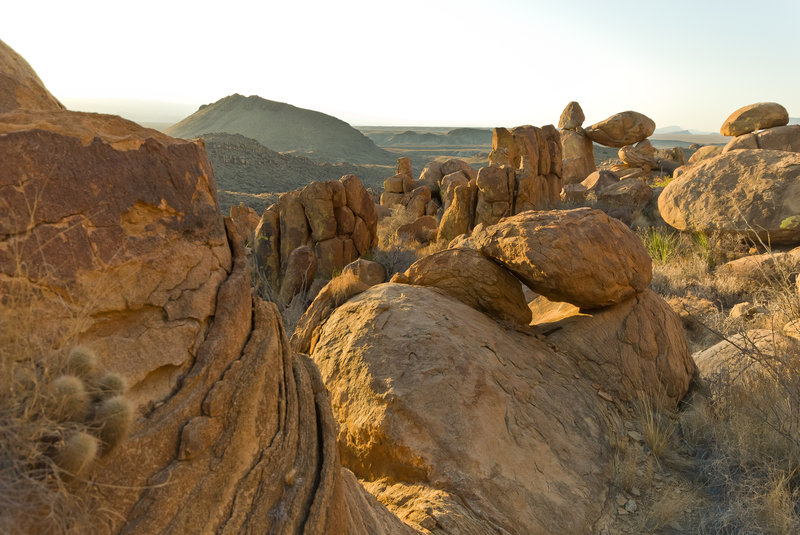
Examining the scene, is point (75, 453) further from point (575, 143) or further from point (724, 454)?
point (575, 143)

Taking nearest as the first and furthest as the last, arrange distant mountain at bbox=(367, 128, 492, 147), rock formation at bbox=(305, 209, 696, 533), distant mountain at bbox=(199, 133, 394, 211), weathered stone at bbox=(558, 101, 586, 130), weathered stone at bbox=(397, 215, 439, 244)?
rock formation at bbox=(305, 209, 696, 533) → weathered stone at bbox=(397, 215, 439, 244) → weathered stone at bbox=(558, 101, 586, 130) → distant mountain at bbox=(199, 133, 394, 211) → distant mountain at bbox=(367, 128, 492, 147)

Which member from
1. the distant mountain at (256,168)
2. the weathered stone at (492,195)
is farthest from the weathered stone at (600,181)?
the distant mountain at (256,168)

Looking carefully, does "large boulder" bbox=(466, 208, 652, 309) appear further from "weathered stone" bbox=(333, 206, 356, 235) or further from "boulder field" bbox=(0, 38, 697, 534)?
"weathered stone" bbox=(333, 206, 356, 235)

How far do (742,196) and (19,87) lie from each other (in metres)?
10.2

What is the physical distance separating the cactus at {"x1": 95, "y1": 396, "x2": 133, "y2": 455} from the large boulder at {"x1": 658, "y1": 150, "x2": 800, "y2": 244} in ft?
29.6

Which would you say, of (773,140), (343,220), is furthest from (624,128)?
(343,220)

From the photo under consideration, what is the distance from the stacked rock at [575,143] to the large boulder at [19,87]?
22.2m

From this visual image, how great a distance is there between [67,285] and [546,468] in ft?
10.5

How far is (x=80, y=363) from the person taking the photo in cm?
140

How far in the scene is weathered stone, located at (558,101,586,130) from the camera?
80.7ft

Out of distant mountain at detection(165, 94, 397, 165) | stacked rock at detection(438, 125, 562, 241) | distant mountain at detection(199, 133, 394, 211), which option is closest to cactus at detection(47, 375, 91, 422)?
stacked rock at detection(438, 125, 562, 241)

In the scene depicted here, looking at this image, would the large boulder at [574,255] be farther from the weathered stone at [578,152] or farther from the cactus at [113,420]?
the weathered stone at [578,152]

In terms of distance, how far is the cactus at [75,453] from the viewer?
48.6 inches

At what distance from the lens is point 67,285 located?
5.35 ft
